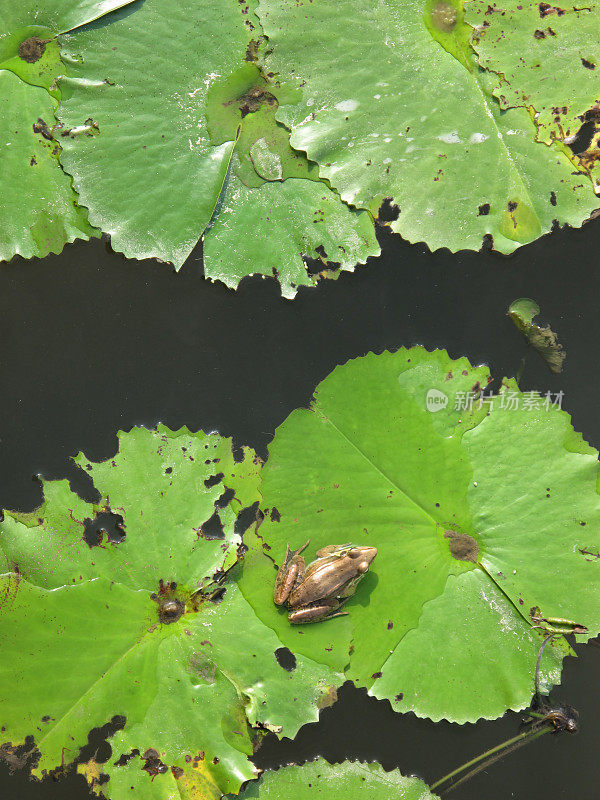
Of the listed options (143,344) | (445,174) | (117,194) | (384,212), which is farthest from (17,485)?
(445,174)

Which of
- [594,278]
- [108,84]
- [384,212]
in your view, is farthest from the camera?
[594,278]

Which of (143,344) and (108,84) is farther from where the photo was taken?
(143,344)

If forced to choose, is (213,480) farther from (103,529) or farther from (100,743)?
(100,743)

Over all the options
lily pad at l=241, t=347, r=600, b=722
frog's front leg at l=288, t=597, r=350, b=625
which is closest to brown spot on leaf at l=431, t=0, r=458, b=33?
lily pad at l=241, t=347, r=600, b=722

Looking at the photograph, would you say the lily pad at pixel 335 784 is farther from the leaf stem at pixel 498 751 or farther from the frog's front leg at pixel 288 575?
the frog's front leg at pixel 288 575

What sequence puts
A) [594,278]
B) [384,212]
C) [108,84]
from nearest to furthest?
[108,84] → [384,212] → [594,278]

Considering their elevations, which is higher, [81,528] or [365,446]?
[365,446]

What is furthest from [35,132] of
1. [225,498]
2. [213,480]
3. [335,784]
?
[335,784]

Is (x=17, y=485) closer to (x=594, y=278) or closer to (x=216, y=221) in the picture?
(x=216, y=221)
